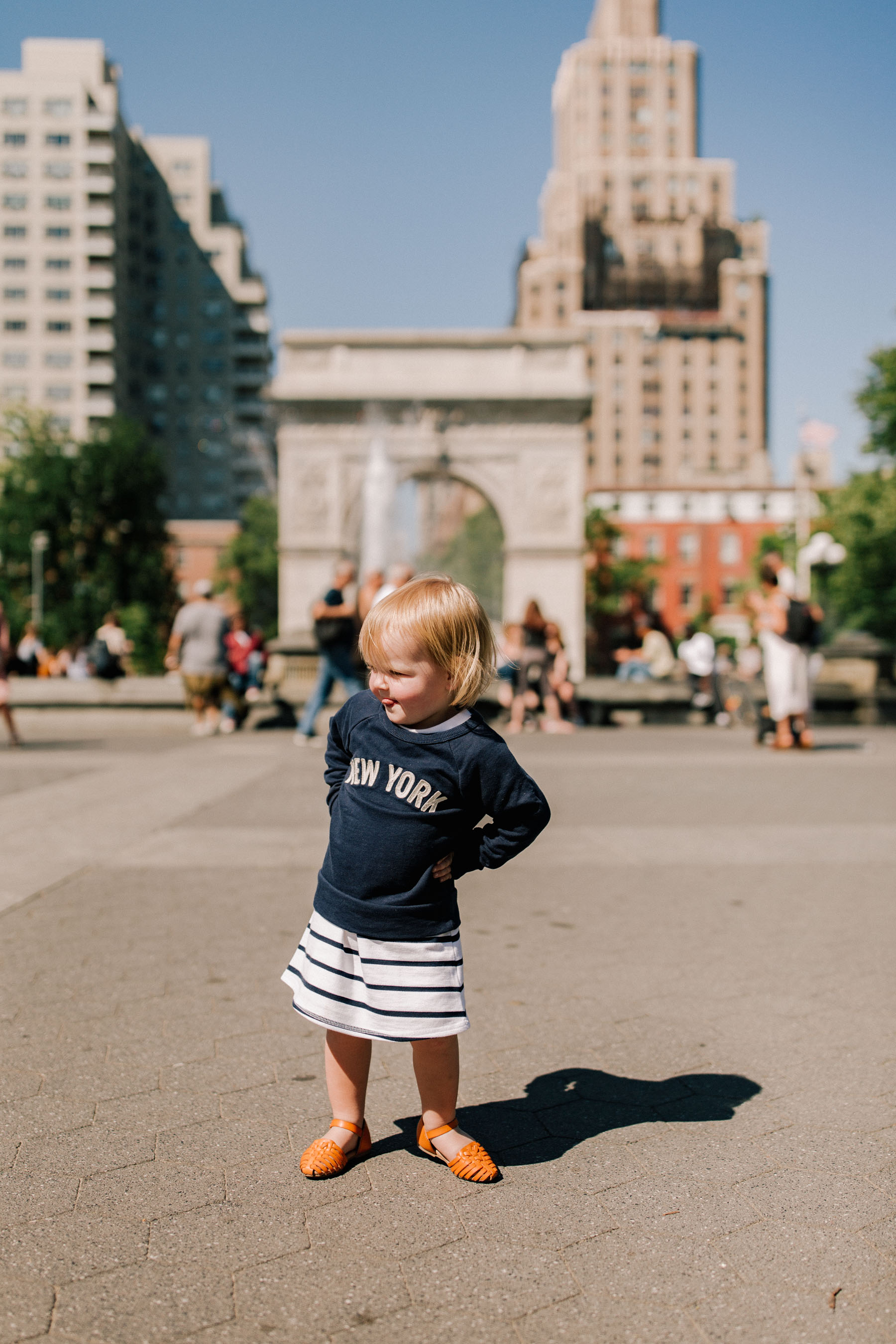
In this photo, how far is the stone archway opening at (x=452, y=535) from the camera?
33.7 m

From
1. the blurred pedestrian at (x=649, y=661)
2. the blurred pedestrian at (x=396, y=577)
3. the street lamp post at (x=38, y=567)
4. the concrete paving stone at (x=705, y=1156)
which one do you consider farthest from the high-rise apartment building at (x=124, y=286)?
the concrete paving stone at (x=705, y=1156)

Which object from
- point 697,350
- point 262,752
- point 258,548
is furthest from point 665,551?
point 262,752

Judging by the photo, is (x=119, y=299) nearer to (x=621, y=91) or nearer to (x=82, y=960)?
(x=621, y=91)

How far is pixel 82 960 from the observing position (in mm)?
4074

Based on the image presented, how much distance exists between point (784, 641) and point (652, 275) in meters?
113

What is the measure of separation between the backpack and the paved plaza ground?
18.3 feet

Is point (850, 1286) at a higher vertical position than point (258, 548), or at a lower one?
lower

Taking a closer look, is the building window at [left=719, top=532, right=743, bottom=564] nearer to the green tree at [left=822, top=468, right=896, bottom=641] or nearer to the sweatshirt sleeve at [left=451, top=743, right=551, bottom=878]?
the green tree at [left=822, top=468, right=896, bottom=641]

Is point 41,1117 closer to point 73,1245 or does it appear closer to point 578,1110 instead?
point 73,1245

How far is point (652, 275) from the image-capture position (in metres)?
116

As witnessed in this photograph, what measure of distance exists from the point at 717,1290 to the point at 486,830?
945 millimetres

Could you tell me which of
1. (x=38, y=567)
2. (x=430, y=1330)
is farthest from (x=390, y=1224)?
(x=38, y=567)

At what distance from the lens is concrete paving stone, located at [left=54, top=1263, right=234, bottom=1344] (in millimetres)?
1911

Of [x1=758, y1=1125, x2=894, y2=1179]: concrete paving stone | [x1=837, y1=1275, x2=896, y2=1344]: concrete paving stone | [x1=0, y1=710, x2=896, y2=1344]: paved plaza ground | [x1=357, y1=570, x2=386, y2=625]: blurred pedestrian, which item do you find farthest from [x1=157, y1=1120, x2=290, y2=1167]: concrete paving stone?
[x1=357, y1=570, x2=386, y2=625]: blurred pedestrian
